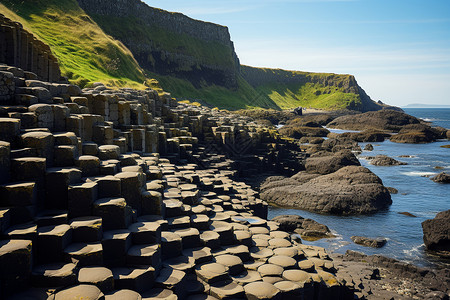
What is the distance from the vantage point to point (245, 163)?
29.1 m

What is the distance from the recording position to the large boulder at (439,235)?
16750 millimetres

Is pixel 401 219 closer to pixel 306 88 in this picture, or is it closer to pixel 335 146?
pixel 335 146

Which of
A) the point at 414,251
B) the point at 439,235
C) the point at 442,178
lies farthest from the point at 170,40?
the point at 439,235

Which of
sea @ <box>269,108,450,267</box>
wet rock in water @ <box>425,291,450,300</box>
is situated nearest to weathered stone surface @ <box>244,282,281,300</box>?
wet rock in water @ <box>425,291,450,300</box>

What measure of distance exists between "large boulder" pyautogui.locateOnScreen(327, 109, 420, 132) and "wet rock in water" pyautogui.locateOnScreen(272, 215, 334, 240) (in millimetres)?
66255

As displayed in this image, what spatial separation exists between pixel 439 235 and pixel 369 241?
3125 millimetres

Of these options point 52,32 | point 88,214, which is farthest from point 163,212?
point 52,32

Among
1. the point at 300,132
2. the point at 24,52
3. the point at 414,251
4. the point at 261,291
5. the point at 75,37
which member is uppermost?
the point at 75,37

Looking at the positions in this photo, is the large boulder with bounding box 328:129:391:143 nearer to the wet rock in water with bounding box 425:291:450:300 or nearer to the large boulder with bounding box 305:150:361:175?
the large boulder with bounding box 305:150:361:175

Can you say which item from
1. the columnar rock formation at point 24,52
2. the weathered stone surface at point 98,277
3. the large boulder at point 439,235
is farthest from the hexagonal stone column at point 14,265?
the large boulder at point 439,235

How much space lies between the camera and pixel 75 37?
46594 millimetres

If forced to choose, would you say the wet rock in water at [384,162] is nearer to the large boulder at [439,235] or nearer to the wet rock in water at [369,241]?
the large boulder at [439,235]

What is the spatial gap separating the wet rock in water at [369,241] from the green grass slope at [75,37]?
30.7 meters

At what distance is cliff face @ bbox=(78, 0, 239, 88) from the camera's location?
275 ft
